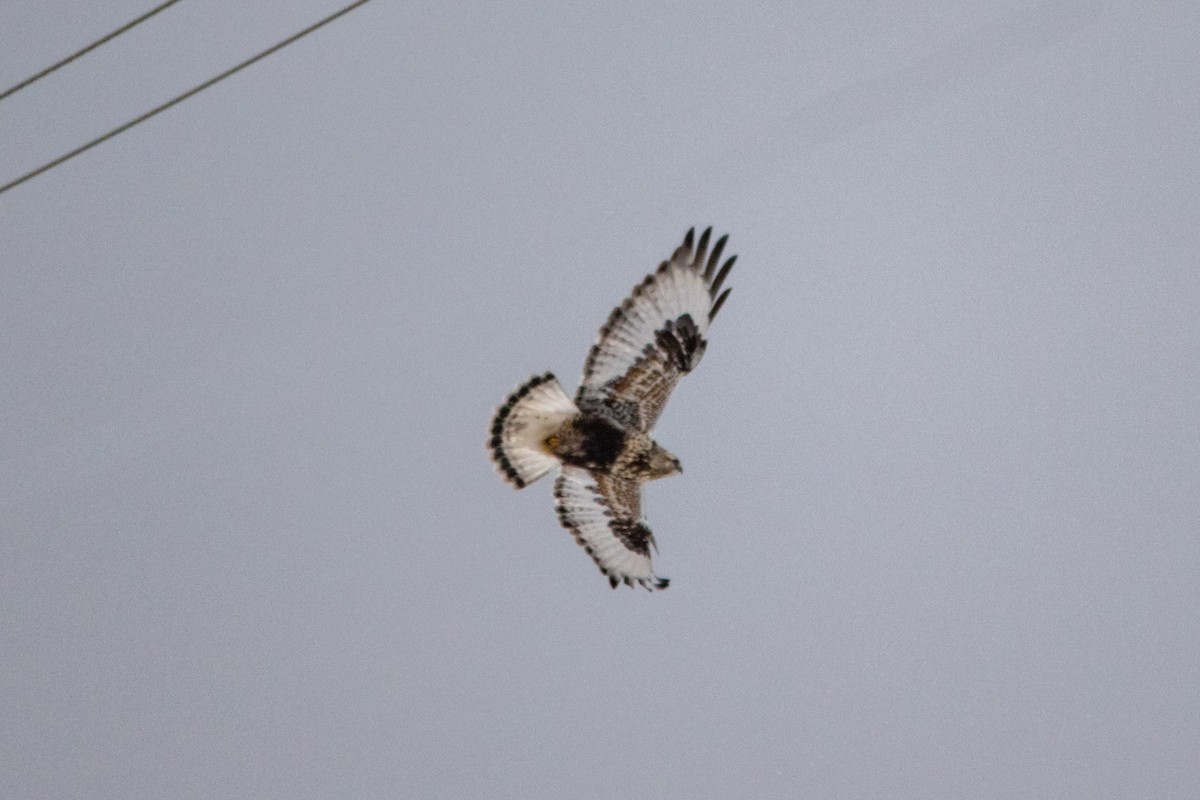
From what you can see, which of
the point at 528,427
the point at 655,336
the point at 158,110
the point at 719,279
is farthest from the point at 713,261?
the point at 158,110

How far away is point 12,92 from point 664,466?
15.9 ft

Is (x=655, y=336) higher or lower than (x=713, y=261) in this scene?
lower

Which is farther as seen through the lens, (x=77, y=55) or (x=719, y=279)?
(x=719, y=279)

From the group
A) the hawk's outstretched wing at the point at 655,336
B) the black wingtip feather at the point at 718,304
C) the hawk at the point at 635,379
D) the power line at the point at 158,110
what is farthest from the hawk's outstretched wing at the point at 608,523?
the power line at the point at 158,110

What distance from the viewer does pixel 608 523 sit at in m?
8.16

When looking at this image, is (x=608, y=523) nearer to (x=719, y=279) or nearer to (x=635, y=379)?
(x=635, y=379)

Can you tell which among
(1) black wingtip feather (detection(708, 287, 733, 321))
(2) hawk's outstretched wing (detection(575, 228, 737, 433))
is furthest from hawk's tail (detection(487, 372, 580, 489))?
(1) black wingtip feather (detection(708, 287, 733, 321))

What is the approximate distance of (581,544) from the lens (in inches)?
329

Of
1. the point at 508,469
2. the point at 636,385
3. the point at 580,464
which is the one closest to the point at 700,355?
the point at 636,385

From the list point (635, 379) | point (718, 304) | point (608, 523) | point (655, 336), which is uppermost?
point (718, 304)

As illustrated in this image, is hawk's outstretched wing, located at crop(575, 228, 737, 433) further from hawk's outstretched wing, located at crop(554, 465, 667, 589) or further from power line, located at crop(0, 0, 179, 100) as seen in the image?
power line, located at crop(0, 0, 179, 100)

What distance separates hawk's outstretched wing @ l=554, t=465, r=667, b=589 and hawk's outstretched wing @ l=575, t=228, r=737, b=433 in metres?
0.81

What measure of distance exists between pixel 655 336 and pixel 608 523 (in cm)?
184

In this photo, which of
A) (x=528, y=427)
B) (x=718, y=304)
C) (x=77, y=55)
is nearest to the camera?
(x=77, y=55)
